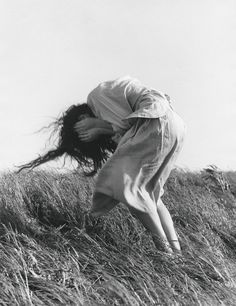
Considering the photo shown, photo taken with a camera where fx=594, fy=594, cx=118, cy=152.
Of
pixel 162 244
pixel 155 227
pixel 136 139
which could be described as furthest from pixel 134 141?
pixel 162 244

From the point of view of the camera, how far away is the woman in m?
3.76

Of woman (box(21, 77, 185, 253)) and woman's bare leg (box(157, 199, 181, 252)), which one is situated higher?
woman (box(21, 77, 185, 253))

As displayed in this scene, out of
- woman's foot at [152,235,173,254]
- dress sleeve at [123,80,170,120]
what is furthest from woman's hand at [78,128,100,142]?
woman's foot at [152,235,173,254]

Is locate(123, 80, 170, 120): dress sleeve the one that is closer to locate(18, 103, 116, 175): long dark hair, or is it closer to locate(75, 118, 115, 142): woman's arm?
locate(75, 118, 115, 142): woman's arm

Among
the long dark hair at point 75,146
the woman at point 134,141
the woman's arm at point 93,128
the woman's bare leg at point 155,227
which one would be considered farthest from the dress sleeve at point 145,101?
the woman's bare leg at point 155,227

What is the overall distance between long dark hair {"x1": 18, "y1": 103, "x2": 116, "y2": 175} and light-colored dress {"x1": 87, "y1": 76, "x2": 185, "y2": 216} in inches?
9.0

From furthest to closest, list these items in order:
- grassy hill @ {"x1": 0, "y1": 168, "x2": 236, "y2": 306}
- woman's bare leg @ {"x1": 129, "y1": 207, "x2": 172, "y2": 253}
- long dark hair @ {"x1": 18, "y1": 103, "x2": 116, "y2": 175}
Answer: long dark hair @ {"x1": 18, "y1": 103, "x2": 116, "y2": 175} → woman's bare leg @ {"x1": 129, "y1": 207, "x2": 172, "y2": 253} → grassy hill @ {"x1": 0, "y1": 168, "x2": 236, "y2": 306}

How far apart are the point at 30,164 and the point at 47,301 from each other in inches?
67.4

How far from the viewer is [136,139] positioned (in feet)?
12.3

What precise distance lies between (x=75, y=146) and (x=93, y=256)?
2.99ft

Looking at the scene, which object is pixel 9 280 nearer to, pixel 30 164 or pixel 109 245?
pixel 109 245

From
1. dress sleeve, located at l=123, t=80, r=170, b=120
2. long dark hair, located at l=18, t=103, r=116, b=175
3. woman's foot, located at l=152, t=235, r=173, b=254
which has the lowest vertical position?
woman's foot, located at l=152, t=235, r=173, b=254

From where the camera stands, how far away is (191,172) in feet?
28.2

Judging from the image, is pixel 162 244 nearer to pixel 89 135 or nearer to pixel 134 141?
pixel 134 141
